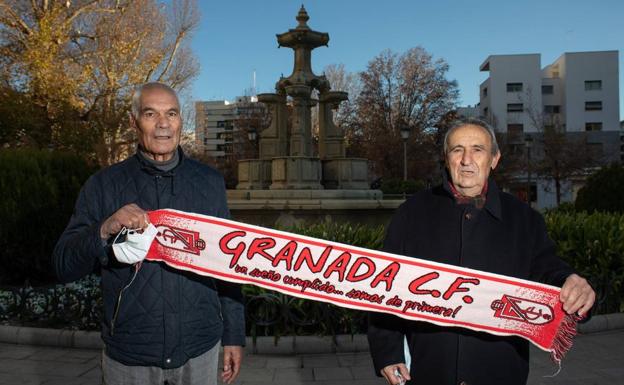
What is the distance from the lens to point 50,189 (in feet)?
26.8

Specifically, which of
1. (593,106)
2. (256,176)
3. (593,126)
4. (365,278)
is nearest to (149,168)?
(365,278)

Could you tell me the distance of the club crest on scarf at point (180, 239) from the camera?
2.58 meters

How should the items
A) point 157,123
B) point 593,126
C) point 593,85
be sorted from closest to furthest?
point 157,123
point 593,126
point 593,85

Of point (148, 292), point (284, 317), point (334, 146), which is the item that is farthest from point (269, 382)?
point (334, 146)

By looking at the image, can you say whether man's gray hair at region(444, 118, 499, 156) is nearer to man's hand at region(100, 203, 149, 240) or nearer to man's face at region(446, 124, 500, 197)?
man's face at region(446, 124, 500, 197)

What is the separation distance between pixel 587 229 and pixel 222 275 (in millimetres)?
6484

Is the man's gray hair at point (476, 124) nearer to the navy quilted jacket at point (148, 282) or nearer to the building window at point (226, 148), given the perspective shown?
the navy quilted jacket at point (148, 282)

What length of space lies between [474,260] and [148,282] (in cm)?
163

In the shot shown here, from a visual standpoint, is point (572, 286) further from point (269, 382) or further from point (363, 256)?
point (269, 382)

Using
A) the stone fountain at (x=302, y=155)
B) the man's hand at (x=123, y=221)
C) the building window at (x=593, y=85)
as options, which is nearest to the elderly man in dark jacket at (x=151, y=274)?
the man's hand at (x=123, y=221)

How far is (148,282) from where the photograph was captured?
2.36 m

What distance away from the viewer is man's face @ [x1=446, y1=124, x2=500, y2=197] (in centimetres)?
251

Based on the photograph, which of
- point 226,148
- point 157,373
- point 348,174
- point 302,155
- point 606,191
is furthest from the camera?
point 226,148

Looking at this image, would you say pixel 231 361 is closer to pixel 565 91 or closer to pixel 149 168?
pixel 149 168
